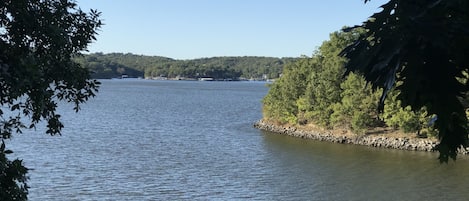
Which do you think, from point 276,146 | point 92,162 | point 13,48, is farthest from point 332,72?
point 13,48

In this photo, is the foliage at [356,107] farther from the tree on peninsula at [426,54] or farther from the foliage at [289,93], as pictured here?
the tree on peninsula at [426,54]

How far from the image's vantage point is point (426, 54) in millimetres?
3309

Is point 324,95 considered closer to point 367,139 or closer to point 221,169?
point 367,139

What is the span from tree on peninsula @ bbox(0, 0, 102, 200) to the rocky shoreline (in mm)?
31676

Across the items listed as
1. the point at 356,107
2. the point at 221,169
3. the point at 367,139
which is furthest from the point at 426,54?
the point at 356,107

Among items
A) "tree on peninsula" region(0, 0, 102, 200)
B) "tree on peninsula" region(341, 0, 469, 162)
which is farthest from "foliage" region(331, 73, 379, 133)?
"tree on peninsula" region(341, 0, 469, 162)

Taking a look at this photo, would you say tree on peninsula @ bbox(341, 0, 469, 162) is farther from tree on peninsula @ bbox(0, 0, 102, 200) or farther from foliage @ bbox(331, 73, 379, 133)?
foliage @ bbox(331, 73, 379, 133)

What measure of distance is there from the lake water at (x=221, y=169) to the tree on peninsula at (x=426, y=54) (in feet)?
59.9

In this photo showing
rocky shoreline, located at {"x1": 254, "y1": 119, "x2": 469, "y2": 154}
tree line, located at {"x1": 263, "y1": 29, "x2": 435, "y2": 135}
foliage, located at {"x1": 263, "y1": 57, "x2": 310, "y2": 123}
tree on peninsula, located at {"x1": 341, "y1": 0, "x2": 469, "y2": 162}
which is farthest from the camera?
foliage, located at {"x1": 263, "y1": 57, "x2": 310, "y2": 123}

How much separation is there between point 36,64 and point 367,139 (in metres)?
39.3

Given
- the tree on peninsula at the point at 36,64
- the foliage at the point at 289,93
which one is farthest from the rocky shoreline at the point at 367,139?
the tree on peninsula at the point at 36,64

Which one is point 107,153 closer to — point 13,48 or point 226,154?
point 226,154

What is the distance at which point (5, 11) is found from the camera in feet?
17.8

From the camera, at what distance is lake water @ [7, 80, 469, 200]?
2428 centimetres
